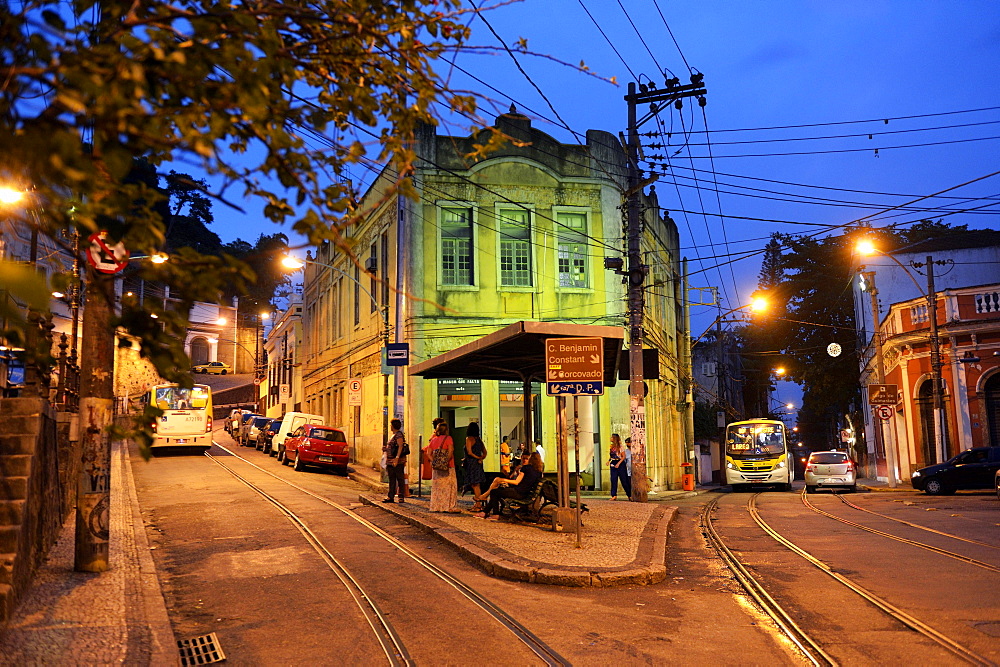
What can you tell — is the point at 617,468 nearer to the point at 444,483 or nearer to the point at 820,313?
the point at 444,483

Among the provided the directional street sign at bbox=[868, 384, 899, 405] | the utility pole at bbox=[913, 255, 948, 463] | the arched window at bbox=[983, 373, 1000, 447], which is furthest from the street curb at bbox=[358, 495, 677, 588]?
the arched window at bbox=[983, 373, 1000, 447]

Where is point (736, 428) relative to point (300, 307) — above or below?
below

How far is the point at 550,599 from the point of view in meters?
9.21

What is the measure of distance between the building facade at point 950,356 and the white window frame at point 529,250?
39.6 feet

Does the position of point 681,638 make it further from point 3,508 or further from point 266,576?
point 3,508

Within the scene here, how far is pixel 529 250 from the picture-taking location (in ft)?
94.7

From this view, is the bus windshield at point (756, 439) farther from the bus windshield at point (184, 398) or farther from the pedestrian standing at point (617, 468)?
the bus windshield at point (184, 398)

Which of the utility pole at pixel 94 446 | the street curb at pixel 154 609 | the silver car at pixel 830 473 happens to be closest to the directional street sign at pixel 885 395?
the silver car at pixel 830 473

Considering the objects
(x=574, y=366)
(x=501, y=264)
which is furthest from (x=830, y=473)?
(x=574, y=366)

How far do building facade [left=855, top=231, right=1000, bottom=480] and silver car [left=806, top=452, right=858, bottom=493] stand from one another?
3.24 metres

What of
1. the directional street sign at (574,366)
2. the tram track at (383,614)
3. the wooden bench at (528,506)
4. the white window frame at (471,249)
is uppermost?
the white window frame at (471,249)

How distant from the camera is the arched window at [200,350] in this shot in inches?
3302

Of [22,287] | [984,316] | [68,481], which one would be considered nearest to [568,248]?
[984,316]

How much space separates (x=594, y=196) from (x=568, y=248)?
199cm
